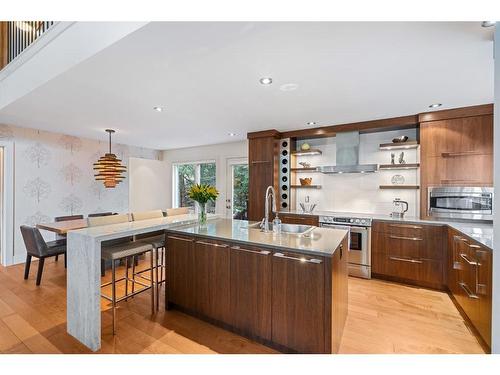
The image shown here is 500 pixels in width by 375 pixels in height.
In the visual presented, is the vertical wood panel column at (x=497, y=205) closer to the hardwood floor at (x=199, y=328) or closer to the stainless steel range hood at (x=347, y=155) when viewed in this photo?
the hardwood floor at (x=199, y=328)

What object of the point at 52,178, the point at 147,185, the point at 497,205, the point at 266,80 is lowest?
the point at 497,205

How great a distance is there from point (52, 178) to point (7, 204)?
2.47 ft

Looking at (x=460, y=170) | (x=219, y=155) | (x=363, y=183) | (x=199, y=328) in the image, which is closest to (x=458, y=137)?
(x=460, y=170)

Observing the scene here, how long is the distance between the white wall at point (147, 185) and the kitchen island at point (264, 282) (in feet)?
12.6

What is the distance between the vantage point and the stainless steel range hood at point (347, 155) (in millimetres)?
3764

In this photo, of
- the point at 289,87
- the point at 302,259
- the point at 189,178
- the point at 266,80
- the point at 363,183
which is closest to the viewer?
the point at 302,259

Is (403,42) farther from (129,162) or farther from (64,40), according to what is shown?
(129,162)

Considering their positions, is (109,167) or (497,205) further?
(109,167)

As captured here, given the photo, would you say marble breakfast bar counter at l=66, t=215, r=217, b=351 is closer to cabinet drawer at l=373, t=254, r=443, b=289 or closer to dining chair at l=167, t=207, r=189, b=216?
dining chair at l=167, t=207, r=189, b=216

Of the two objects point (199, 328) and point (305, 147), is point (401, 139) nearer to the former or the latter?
point (305, 147)

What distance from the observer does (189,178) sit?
20.4 ft

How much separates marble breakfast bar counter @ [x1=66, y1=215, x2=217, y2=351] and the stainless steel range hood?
10.4 feet
